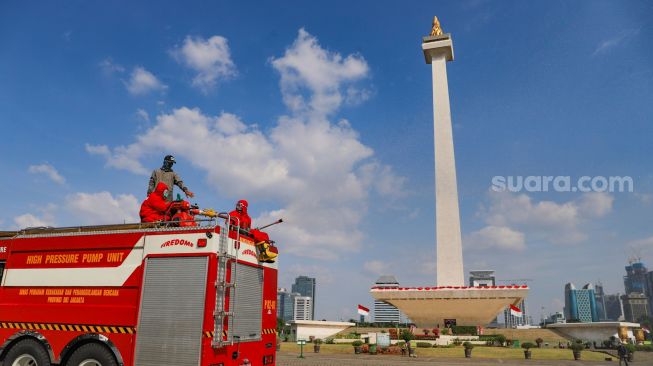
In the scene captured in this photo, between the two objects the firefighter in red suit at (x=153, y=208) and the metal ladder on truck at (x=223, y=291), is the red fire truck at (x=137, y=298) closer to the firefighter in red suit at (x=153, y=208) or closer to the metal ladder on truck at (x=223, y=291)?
the metal ladder on truck at (x=223, y=291)

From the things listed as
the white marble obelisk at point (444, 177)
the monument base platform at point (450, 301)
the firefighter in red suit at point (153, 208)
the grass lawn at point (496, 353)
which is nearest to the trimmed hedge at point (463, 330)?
the monument base platform at point (450, 301)

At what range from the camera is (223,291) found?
8359 mm

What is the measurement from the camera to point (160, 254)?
8750mm

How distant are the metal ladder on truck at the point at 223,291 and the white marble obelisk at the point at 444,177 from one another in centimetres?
3921

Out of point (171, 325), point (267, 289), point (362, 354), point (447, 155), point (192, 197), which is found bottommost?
point (362, 354)

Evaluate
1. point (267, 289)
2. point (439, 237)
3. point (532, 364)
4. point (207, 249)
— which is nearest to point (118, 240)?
point (207, 249)

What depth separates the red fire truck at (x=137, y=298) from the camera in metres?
8.21

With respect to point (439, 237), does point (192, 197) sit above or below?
below

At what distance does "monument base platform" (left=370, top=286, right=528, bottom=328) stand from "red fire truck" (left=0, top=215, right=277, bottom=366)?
34.0 metres

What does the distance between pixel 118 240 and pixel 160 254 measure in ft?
4.03

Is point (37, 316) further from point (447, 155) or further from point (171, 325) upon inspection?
point (447, 155)

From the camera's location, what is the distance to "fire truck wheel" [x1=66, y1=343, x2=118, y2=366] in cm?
848

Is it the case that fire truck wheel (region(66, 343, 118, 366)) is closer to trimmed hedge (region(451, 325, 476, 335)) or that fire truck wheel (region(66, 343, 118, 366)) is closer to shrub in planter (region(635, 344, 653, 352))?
trimmed hedge (region(451, 325, 476, 335))

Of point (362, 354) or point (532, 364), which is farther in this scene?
point (362, 354)
